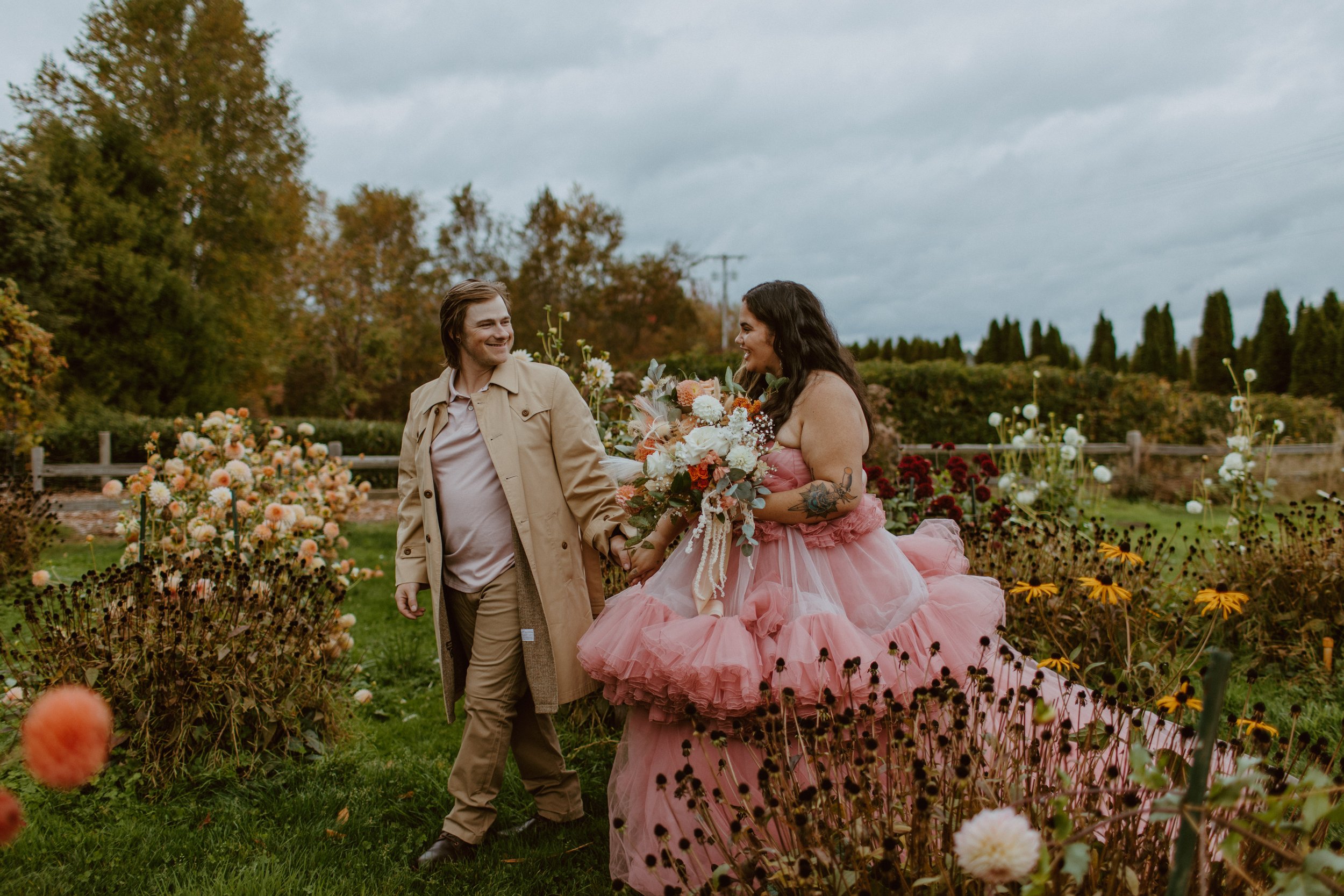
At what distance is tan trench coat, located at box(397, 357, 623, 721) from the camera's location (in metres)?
2.96

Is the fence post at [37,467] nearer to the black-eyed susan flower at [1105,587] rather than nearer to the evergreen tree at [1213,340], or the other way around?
the black-eyed susan flower at [1105,587]

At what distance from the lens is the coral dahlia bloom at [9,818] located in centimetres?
63

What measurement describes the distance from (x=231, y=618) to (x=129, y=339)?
15.9 m

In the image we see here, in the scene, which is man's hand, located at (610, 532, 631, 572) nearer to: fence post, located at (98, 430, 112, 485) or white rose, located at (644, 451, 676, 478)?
white rose, located at (644, 451, 676, 478)

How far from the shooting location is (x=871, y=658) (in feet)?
8.05

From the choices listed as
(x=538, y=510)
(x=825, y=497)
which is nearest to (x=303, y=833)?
(x=538, y=510)

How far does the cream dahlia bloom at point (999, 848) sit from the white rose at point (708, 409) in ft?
5.08

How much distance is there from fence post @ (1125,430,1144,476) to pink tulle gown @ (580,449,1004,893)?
39.4ft

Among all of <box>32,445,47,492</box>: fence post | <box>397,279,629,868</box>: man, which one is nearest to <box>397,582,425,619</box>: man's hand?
<box>397,279,629,868</box>: man

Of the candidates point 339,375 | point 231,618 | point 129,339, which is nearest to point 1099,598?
point 231,618

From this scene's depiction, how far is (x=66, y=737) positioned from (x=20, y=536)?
7.82 meters

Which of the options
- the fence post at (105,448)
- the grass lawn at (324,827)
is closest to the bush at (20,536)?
the grass lawn at (324,827)

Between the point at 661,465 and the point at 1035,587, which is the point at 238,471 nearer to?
the point at 661,465

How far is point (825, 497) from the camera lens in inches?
106
